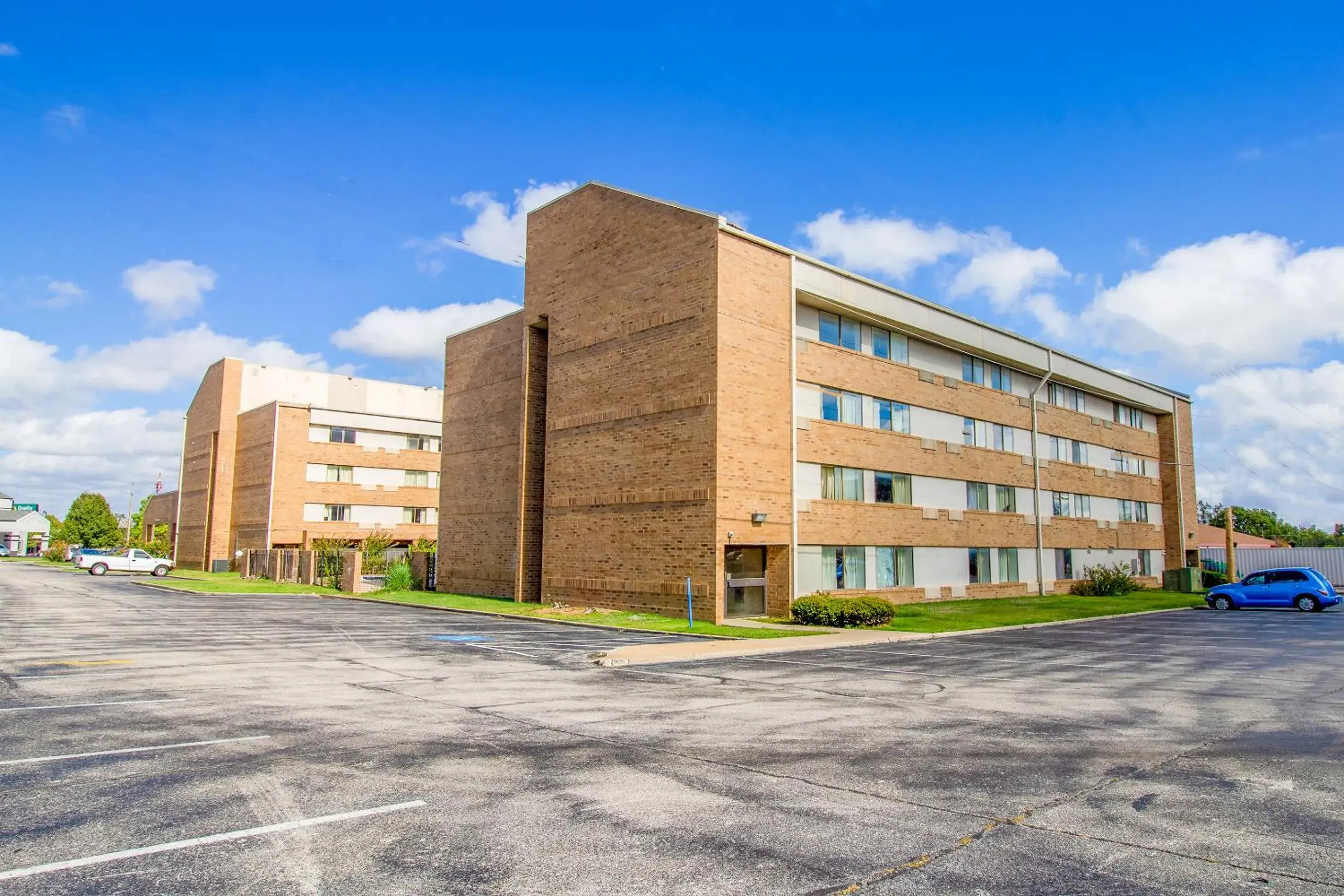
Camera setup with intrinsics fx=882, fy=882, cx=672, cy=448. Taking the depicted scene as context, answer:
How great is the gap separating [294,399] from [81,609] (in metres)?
39.2

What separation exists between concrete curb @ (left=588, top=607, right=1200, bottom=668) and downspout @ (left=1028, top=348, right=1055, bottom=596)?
15.3 metres

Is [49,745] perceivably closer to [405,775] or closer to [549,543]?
[405,775]

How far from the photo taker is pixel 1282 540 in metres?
128

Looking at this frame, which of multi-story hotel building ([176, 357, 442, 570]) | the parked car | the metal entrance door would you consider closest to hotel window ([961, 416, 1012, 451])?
the parked car

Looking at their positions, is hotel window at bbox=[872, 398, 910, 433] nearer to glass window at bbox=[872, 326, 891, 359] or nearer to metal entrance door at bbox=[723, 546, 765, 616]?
glass window at bbox=[872, 326, 891, 359]

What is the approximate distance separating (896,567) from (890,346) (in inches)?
319

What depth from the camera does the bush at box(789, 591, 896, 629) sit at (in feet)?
77.3

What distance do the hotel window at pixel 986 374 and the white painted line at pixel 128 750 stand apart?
32.3 metres

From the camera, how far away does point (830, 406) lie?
96.7 ft

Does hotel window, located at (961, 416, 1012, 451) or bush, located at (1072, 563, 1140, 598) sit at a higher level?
hotel window, located at (961, 416, 1012, 451)

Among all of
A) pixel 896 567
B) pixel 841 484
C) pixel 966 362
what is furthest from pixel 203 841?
pixel 966 362

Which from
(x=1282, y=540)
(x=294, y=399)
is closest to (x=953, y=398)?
(x=294, y=399)

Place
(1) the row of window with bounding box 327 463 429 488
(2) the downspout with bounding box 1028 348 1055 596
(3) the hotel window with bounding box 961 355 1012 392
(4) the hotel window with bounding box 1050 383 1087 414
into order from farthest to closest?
(1) the row of window with bounding box 327 463 429 488, (4) the hotel window with bounding box 1050 383 1087 414, (2) the downspout with bounding box 1028 348 1055 596, (3) the hotel window with bounding box 961 355 1012 392

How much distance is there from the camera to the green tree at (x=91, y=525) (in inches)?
3915
